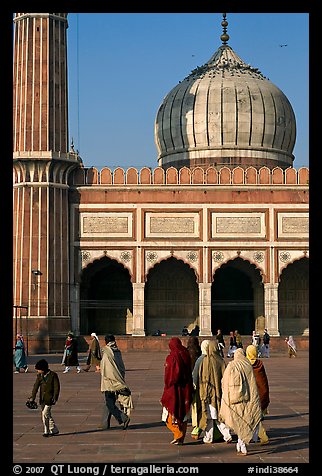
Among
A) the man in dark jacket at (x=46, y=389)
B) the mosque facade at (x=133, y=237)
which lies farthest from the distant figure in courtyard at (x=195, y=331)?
the man in dark jacket at (x=46, y=389)

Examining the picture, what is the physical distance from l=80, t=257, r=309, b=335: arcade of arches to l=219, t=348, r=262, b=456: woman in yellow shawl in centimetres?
1953

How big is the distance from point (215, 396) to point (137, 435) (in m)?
0.89

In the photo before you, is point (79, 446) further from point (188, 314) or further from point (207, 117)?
point (207, 117)

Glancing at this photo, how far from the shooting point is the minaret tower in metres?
24.7

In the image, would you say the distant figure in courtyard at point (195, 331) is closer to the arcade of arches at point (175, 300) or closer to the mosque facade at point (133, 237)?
the mosque facade at point (133, 237)

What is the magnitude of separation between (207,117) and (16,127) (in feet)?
25.0

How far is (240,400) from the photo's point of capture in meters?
7.87

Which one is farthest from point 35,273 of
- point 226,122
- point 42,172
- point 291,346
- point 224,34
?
point 224,34

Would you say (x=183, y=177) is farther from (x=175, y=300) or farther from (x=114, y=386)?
(x=114, y=386)

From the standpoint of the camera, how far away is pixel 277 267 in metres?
26.3

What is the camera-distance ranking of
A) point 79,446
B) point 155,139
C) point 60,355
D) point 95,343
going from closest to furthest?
1. point 79,446
2. point 95,343
3. point 60,355
4. point 155,139

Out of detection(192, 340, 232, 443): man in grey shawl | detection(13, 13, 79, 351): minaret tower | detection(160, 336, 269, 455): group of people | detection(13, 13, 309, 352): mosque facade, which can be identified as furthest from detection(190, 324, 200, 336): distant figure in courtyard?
detection(192, 340, 232, 443): man in grey shawl

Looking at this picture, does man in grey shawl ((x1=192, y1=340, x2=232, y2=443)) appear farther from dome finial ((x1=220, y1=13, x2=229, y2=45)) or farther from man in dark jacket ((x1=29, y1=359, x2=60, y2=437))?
dome finial ((x1=220, y1=13, x2=229, y2=45))
